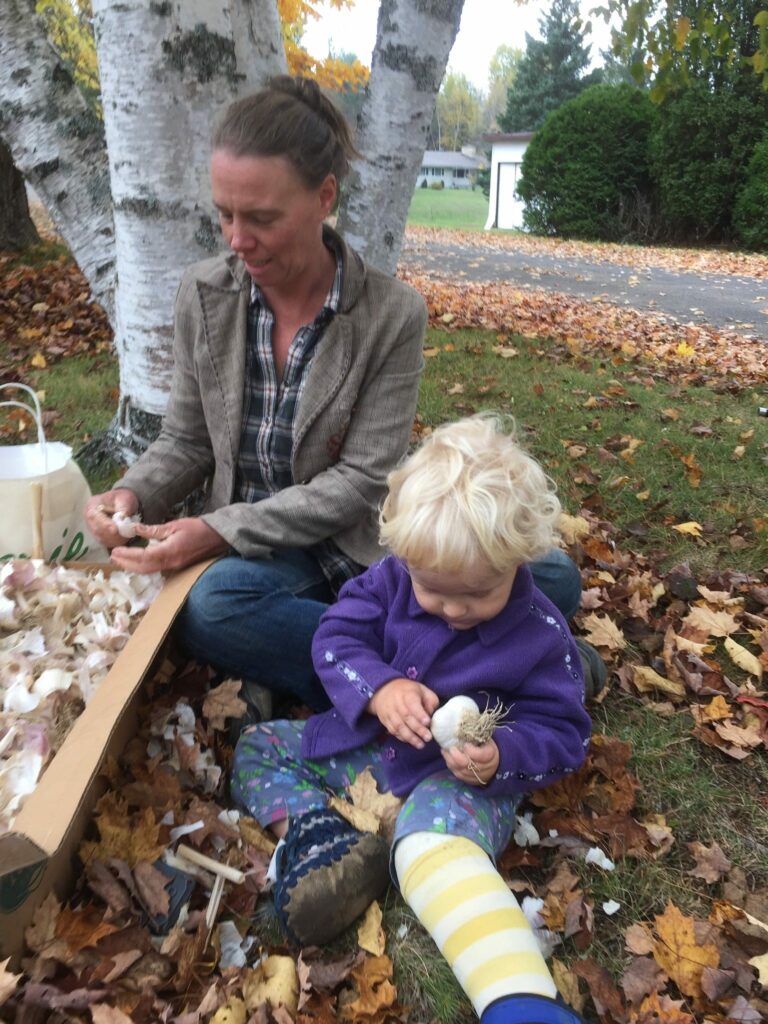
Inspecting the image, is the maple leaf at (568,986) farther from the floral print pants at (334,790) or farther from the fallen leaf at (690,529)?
the fallen leaf at (690,529)

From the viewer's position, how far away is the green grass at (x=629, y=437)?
3.58 m

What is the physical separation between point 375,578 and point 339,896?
714 millimetres

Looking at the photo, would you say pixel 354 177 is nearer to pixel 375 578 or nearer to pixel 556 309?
pixel 375 578

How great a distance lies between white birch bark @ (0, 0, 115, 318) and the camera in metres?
3.43

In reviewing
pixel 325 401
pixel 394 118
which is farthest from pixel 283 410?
pixel 394 118

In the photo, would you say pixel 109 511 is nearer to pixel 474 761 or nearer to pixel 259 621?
pixel 259 621

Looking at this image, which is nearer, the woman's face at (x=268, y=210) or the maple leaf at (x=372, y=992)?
the maple leaf at (x=372, y=992)

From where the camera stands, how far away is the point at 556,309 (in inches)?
367

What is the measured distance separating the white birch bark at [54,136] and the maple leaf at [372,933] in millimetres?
3037

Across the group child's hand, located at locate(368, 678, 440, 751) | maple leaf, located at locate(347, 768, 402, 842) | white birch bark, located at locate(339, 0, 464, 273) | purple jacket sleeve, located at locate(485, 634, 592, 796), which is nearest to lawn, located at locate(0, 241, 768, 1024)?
maple leaf, located at locate(347, 768, 402, 842)

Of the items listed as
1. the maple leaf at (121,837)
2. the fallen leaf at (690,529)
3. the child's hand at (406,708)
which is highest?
the child's hand at (406,708)

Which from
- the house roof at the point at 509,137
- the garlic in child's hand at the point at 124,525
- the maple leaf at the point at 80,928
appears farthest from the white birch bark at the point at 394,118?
the house roof at the point at 509,137

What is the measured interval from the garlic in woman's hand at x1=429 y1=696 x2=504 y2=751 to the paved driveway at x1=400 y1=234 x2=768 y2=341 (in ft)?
25.8

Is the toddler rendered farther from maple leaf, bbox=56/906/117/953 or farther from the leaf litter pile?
maple leaf, bbox=56/906/117/953
